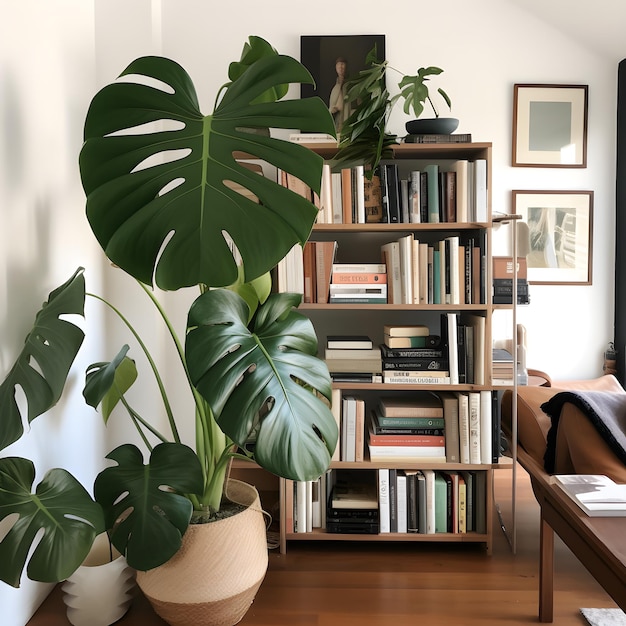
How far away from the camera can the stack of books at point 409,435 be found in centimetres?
256

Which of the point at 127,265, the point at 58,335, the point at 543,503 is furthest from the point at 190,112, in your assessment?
the point at 543,503

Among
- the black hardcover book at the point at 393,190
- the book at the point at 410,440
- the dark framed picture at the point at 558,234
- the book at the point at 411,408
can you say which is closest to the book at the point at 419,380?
the book at the point at 411,408

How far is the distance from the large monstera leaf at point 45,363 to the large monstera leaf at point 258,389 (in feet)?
1.20

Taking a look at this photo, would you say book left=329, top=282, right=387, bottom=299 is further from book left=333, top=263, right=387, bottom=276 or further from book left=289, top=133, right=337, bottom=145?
book left=289, top=133, right=337, bottom=145

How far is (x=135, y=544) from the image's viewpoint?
176 centimetres

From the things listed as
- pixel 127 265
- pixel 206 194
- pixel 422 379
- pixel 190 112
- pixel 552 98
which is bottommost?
pixel 422 379

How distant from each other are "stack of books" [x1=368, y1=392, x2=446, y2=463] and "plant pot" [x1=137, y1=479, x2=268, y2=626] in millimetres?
737

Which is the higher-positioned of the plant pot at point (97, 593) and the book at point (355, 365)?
the book at point (355, 365)

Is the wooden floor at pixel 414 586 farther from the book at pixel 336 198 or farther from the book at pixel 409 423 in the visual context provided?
the book at pixel 336 198

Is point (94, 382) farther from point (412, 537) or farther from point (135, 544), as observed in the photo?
point (412, 537)

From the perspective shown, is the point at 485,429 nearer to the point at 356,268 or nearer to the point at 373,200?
the point at 356,268

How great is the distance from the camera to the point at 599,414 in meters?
2.34

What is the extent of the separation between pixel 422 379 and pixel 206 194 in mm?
1329

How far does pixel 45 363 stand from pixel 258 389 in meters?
0.60
